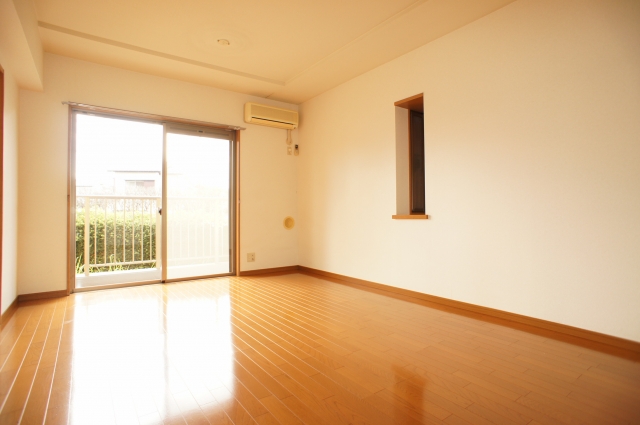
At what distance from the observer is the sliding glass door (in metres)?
4.60

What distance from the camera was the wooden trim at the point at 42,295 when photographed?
330 centimetres

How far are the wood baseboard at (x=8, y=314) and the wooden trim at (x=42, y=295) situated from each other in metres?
0.12

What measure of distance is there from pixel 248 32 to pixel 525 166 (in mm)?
2702

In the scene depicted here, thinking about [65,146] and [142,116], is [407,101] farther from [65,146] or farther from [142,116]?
[65,146]

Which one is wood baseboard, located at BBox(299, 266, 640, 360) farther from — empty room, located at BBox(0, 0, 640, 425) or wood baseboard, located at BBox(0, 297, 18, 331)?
wood baseboard, located at BBox(0, 297, 18, 331)

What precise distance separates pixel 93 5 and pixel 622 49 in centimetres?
387

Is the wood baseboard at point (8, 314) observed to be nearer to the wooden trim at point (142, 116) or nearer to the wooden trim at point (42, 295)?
the wooden trim at point (42, 295)

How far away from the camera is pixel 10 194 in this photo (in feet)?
9.75

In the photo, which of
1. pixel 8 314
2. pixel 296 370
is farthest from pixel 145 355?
pixel 8 314

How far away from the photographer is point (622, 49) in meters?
2.12

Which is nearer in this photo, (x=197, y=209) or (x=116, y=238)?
(x=116, y=238)

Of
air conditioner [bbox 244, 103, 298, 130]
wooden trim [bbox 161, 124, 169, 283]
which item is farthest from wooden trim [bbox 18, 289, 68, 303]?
air conditioner [bbox 244, 103, 298, 130]

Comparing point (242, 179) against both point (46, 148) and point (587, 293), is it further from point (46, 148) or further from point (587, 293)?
point (587, 293)

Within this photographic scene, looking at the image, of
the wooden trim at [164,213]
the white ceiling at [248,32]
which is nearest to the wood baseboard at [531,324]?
the white ceiling at [248,32]
